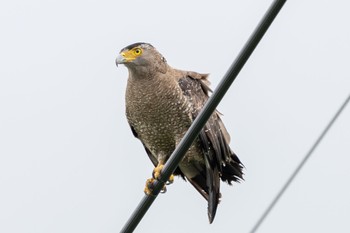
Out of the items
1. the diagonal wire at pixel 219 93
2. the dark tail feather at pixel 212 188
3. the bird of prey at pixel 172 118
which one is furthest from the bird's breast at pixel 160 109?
Answer: the diagonal wire at pixel 219 93

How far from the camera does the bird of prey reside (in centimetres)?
908

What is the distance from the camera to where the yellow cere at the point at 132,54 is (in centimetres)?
923

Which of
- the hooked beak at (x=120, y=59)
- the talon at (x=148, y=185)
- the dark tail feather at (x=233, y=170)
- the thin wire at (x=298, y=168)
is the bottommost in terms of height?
the talon at (x=148, y=185)

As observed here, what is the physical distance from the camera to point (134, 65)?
30.3 feet

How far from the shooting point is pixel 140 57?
9.30 meters

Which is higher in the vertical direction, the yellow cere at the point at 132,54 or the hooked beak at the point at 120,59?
the yellow cere at the point at 132,54

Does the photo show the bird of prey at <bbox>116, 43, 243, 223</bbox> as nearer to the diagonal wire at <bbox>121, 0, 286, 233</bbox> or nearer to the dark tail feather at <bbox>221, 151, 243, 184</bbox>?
the dark tail feather at <bbox>221, 151, 243, 184</bbox>

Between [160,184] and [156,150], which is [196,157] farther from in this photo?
[160,184]

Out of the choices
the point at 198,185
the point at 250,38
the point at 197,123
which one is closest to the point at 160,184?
the point at 197,123

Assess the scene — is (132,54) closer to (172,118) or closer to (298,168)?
(172,118)

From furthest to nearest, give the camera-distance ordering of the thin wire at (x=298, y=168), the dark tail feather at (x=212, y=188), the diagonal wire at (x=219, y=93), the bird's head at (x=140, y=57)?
the bird's head at (x=140, y=57) < the dark tail feather at (x=212, y=188) < the thin wire at (x=298, y=168) < the diagonal wire at (x=219, y=93)

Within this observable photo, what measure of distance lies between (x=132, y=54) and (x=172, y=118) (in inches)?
33.7

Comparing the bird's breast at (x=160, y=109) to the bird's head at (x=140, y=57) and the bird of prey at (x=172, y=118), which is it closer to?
the bird of prey at (x=172, y=118)

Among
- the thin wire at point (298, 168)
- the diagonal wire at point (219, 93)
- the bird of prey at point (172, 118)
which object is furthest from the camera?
the bird of prey at point (172, 118)
